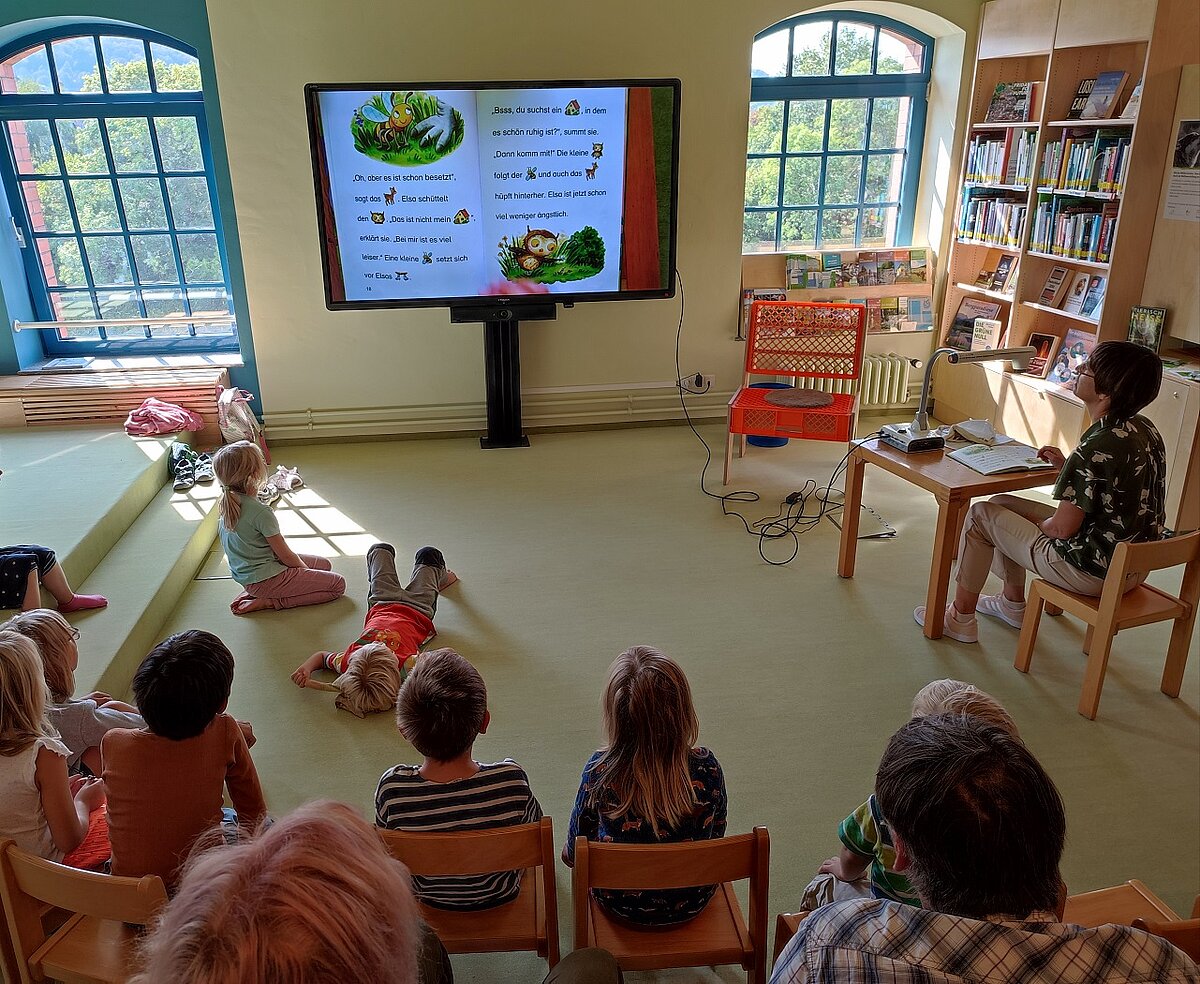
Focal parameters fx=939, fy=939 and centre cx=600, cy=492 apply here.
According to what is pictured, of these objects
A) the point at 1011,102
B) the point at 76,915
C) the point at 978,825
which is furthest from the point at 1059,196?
the point at 76,915

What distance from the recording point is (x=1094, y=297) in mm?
4809

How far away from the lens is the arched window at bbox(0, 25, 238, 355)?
5.17 m

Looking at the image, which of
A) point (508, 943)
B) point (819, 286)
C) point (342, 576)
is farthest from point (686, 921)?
point (819, 286)

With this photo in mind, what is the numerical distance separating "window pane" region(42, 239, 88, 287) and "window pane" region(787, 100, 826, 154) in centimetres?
436

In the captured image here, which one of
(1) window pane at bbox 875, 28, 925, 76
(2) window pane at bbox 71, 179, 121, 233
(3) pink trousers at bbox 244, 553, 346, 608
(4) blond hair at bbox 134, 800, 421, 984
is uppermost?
(1) window pane at bbox 875, 28, 925, 76

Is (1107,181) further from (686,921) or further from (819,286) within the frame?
(686,921)

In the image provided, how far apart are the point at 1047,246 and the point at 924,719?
454cm

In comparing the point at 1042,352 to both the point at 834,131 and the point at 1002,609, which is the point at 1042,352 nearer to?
the point at 834,131

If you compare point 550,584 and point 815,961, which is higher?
point 815,961

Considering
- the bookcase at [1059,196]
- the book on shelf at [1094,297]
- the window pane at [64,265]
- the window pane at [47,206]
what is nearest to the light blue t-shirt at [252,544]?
the window pane at [64,265]

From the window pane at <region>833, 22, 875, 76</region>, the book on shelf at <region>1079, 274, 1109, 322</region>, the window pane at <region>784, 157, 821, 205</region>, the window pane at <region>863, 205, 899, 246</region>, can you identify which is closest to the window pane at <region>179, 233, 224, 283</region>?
the window pane at <region>784, 157, 821, 205</region>

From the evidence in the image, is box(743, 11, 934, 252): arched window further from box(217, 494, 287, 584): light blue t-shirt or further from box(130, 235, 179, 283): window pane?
box(217, 494, 287, 584): light blue t-shirt

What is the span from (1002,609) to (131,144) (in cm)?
516

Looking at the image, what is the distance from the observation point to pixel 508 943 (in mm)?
1884
